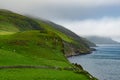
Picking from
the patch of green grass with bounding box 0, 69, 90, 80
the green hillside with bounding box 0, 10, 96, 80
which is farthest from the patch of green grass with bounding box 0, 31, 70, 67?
the patch of green grass with bounding box 0, 69, 90, 80

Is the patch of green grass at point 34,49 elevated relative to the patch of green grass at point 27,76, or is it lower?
elevated

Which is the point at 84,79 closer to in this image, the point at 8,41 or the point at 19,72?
the point at 19,72

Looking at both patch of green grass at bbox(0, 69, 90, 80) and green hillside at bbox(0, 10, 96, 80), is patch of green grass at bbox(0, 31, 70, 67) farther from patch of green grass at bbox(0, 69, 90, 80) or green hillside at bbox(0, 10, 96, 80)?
patch of green grass at bbox(0, 69, 90, 80)

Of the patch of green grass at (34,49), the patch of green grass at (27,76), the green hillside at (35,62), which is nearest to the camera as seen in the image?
the patch of green grass at (27,76)

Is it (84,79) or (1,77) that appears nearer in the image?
(1,77)

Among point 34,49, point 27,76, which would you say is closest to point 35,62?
point 27,76

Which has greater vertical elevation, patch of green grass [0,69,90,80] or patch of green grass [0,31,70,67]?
patch of green grass [0,31,70,67]

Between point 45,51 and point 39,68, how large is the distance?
82.8ft

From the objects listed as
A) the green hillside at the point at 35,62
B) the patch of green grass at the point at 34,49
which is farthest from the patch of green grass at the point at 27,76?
the patch of green grass at the point at 34,49

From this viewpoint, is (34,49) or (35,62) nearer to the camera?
(35,62)

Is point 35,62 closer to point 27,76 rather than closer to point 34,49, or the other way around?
point 27,76

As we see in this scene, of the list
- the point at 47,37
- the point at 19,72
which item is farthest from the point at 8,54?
the point at 47,37

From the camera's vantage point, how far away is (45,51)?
286ft

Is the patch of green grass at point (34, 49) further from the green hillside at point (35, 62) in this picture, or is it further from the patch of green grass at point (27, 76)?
the patch of green grass at point (27, 76)
